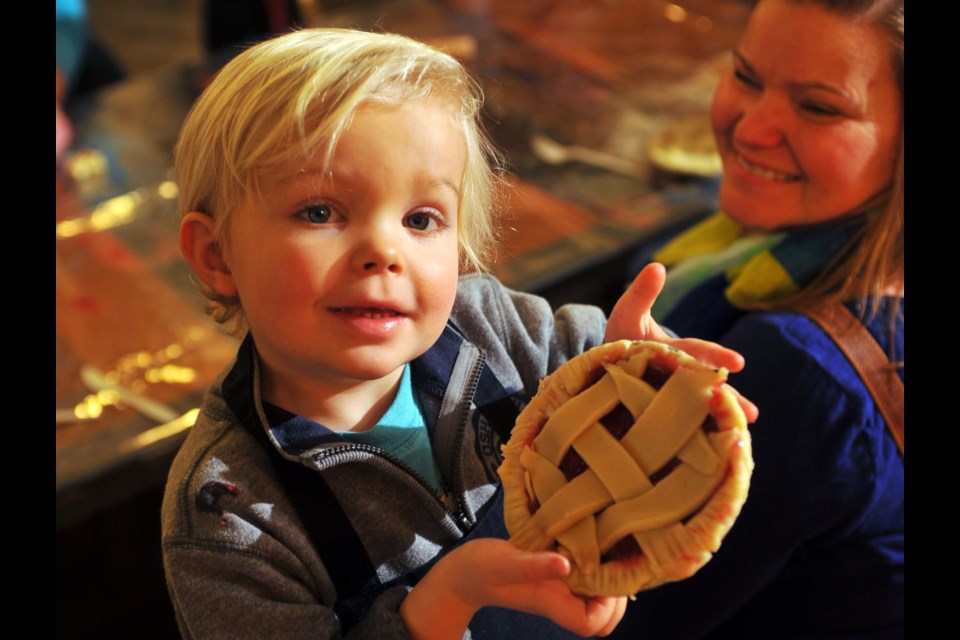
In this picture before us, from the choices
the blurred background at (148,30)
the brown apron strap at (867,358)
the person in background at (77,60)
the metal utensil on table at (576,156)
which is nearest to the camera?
the brown apron strap at (867,358)

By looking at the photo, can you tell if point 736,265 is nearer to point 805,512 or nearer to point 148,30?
point 805,512

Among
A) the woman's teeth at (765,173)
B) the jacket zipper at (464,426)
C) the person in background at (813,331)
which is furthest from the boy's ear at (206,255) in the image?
the woman's teeth at (765,173)

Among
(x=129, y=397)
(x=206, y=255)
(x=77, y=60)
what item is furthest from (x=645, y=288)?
(x=77, y=60)

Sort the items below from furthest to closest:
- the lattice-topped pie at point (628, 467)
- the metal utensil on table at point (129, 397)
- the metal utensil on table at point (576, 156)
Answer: the metal utensil on table at point (576, 156), the metal utensil on table at point (129, 397), the lattice-topped pie at point (628, 467)

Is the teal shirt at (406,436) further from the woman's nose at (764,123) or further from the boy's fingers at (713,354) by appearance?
the woman's nose at (764,123)

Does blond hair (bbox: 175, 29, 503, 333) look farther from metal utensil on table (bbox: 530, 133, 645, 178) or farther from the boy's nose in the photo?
metal utensil on table (bbox: 530, 133, 645, 178)

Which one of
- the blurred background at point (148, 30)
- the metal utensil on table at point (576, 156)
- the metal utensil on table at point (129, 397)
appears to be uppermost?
the metal utensil on table at point (576, 156)

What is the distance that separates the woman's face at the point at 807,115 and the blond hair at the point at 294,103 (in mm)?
485

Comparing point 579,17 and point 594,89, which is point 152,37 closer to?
point 579,17

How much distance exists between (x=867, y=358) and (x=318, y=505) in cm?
65

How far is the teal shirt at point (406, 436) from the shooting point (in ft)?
2.51

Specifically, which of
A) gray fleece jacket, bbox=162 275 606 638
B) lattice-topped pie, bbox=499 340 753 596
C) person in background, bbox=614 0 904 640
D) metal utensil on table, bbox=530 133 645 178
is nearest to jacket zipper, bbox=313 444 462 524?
gray fleece jacket, bbox=162 275 606 638

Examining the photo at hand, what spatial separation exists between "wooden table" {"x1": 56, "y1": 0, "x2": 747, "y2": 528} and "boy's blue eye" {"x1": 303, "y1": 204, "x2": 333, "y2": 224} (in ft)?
1.30
